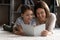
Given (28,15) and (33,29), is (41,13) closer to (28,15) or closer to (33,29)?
(28,15)

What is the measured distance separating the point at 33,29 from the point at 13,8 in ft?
8.81

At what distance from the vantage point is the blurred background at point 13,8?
4.36 metres

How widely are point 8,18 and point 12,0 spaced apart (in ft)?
1.78

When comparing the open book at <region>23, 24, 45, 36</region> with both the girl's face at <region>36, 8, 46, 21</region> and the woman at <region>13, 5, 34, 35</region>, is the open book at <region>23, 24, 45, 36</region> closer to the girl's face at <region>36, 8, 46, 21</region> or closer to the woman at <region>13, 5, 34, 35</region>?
the woman at <region>13, 5, 34, 35</region>

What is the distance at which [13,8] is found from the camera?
14.5 feet

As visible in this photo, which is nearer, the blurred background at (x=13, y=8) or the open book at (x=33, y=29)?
the open book at (x=33, y=29)

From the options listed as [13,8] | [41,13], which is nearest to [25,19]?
[41,13]

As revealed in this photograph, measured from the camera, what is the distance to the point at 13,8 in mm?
4430

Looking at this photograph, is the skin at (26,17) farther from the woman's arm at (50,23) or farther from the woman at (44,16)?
the woman's arm at (50,23)

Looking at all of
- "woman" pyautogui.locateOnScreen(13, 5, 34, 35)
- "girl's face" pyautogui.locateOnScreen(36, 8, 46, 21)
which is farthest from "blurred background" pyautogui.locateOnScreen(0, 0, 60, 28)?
"girl's face" pyautogui.locateOnScreen(36, 8, 46, 21)

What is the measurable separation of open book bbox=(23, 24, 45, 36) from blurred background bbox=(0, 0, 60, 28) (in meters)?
Answer: 2.34

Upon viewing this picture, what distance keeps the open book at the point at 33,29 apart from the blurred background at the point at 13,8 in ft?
7.69

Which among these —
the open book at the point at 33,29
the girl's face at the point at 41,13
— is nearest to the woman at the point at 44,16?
the girl's face at the point at 41,13

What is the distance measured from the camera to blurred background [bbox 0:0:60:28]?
436 centimetres
